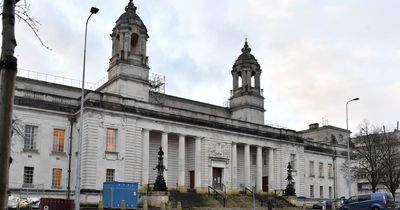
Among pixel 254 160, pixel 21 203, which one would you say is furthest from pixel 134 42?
pixel 21 203

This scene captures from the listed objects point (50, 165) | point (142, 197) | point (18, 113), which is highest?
point (18, 113)

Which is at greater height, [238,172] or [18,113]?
[18,113]

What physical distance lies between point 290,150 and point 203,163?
663 inches

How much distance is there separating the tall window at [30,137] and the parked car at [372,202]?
2941 centimetres

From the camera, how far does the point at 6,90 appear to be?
216 inches

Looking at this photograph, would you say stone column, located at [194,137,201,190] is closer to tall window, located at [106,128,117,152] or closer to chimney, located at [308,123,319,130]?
tall window, located at [106,128,117,152]

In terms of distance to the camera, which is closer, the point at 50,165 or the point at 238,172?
the point at 50,165

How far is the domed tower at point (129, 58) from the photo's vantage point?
53.1 meters

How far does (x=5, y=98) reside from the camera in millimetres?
5473

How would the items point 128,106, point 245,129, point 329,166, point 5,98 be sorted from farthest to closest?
point 329,166, point 245,129, point 128,106, point 5,98

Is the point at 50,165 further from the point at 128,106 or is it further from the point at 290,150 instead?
the point at 290,150

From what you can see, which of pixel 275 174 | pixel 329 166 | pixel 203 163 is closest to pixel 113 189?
pixel 203 163

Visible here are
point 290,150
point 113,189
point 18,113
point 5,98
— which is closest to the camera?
point 5,98

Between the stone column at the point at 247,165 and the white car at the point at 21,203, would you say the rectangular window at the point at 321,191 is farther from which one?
the white car at the point at 21,203
